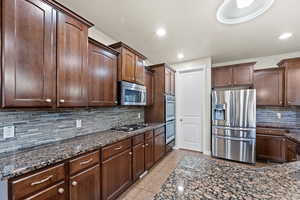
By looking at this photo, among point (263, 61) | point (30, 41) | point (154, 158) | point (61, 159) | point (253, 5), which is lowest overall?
point (154, 158)

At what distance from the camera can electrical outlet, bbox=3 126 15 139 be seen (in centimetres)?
137

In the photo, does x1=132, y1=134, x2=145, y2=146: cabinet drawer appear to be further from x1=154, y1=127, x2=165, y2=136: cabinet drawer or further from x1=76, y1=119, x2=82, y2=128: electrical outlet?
x1=76, y1=119, x2=82, y2=128: electrical outlet

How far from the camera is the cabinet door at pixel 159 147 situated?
314cm

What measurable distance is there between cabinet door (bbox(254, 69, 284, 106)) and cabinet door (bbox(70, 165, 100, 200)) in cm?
390

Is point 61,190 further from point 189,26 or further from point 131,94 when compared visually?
point 189,26

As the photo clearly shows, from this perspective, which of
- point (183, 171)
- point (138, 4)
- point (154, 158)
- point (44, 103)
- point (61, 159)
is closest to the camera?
point (183, 171)

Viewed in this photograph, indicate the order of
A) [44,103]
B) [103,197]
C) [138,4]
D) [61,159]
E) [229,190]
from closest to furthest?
1. [229,190]
2. [61,159]
3. [44,103]
4. [103,197]
5. [138,4]

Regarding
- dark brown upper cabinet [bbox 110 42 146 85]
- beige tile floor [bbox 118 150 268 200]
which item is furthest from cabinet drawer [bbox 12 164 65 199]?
dark brown upper cabinet [bbox 110 42 146 85]

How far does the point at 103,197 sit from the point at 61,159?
2.81 feet

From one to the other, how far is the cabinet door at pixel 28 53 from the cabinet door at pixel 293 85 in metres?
4.44

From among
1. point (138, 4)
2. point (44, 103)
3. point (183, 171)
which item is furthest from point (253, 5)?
point (44, 103)

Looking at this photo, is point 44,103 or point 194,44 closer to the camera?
point 44,103

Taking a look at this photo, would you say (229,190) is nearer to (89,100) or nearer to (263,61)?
(89,100)

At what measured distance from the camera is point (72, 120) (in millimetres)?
2002
